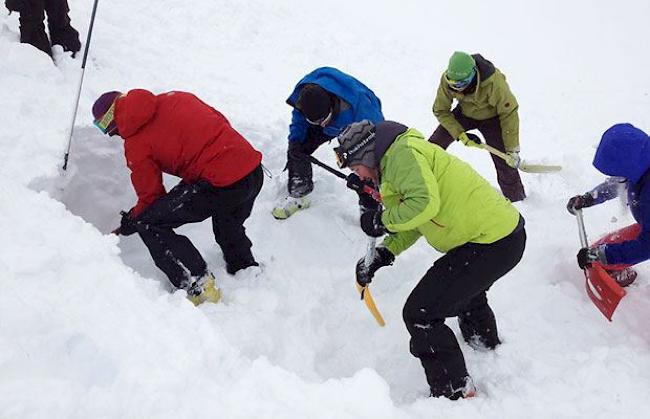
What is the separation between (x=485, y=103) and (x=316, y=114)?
1.80 meters

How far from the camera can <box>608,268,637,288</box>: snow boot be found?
389 centimetres

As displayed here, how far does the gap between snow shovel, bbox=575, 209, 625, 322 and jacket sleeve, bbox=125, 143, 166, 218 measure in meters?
3.04

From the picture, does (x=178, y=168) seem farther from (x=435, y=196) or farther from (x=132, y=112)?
(x=435, y=196)

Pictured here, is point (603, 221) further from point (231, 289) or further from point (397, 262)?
point (231, 289)

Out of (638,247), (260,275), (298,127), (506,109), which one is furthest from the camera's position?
(506,109)

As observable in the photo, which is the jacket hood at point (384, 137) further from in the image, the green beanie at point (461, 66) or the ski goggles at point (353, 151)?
the green beanie at point (461, 66)

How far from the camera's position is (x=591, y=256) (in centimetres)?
361

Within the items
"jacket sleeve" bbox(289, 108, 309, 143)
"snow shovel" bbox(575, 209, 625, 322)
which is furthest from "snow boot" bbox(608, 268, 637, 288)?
"jacket sleeve" bbox(289, 108, 309, 143)

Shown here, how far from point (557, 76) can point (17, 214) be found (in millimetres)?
8882

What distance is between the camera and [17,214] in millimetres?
3195

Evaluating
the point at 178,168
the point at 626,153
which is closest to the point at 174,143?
the point at 178,168

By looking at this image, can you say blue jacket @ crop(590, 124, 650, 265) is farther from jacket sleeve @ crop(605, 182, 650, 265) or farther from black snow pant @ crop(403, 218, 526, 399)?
black snow pant @ crop(403, 218, 526, 399)

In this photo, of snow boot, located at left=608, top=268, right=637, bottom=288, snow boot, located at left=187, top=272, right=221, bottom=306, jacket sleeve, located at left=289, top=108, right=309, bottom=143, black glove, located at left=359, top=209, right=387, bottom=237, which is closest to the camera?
black glove, located at left=359, top=209, right=387, bottom=237

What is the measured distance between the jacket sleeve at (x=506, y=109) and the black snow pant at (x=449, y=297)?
211 centimetres
